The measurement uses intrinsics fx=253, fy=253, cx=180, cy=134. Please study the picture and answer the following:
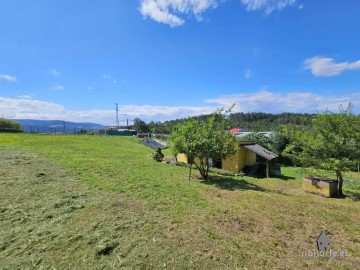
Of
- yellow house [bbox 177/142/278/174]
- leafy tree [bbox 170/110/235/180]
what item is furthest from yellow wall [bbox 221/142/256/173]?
leafy tree [bbox 170/110/235/180]

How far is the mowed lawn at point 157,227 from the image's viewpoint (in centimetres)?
482

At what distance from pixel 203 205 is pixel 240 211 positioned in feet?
3.88

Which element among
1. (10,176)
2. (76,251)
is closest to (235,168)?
(10,176)

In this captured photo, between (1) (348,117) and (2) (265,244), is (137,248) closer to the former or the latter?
(2) (265,244)

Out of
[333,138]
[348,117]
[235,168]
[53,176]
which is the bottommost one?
[235,168]

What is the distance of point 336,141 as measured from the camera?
1169 centimetres

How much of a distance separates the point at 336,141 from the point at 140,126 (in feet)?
237

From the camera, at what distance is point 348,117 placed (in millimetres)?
11656

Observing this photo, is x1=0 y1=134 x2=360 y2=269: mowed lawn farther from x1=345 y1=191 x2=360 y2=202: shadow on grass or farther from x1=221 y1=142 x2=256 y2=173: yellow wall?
x1=221 y1=142 x2=256 y2=173: yellow wall

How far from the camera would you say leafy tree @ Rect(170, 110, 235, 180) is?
12875 mm

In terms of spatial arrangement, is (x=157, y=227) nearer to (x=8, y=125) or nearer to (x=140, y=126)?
(x=8, y=125)

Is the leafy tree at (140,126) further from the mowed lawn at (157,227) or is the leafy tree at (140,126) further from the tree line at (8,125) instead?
the mowed lawn at (157,227)

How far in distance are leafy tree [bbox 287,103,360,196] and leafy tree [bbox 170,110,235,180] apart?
4.19 meters

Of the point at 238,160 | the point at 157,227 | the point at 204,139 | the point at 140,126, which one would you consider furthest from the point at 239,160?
the point at 140,126
